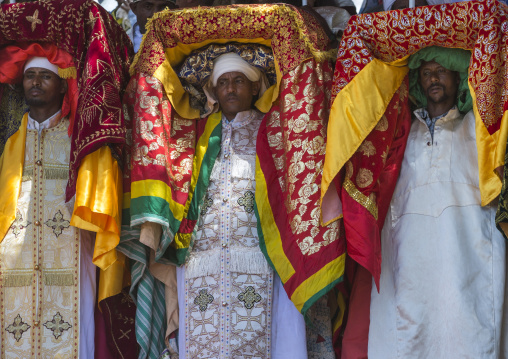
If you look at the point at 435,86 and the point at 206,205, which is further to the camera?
the point at 206,205

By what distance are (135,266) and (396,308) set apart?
1.57 m

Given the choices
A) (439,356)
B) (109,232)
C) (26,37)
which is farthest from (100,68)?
(439,356)

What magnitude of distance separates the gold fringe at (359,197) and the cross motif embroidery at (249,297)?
81 cm

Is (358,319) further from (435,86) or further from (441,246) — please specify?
(435,86)

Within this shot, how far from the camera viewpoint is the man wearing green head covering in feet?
15.6

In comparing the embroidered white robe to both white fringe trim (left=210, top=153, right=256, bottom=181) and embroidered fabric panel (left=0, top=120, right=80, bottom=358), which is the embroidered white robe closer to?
embroidered fabric panel (left=0, top=120, right=80, bottom=358)

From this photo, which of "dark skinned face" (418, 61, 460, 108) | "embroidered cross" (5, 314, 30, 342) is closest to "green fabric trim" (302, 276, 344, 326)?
"dark skinned face" (418, 61, 460, 108)

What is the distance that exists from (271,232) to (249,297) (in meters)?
0.40

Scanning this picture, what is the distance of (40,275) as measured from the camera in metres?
5.28

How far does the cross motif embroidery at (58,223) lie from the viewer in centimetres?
534

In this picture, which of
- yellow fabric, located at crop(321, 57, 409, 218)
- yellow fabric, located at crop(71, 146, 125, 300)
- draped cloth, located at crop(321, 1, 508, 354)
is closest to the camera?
draped cloth, located at crop(321, 1, 508, 354)

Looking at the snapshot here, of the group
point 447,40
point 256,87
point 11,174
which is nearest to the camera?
point 447,40

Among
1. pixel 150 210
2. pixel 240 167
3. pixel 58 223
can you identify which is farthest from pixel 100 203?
pixel 240 167

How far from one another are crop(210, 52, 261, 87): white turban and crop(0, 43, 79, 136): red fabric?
90 cm
